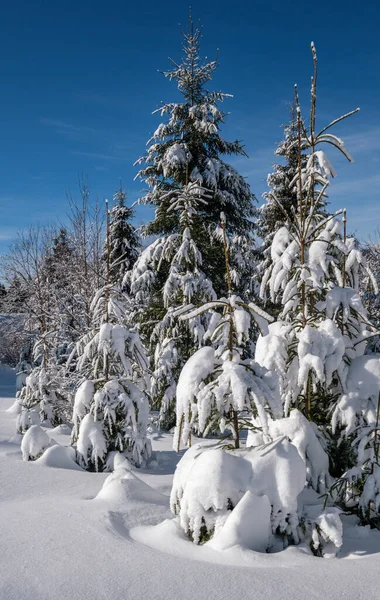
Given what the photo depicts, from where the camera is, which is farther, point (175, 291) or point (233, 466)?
point (175, 291)

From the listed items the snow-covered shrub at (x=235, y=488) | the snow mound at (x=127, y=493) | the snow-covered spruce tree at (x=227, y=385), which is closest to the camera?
the snow-covered shrub at (x=235, y=488)

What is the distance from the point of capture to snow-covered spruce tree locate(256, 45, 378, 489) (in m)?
3.93

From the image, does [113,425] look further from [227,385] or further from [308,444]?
[227,385]

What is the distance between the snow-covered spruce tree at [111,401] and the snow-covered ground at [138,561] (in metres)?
1.98

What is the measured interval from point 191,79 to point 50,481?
9996 mm

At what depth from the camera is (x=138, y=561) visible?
9.29 feet

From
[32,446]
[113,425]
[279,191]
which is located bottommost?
[32,446]

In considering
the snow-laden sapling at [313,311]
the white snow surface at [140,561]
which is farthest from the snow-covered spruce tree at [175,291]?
the white snow surface at [140,561]

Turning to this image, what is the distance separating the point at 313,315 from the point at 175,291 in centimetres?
537

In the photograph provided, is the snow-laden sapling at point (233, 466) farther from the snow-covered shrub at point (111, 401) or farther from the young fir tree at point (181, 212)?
the young fir tree at point (181, 212)

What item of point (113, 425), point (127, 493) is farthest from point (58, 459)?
point (127, 493)

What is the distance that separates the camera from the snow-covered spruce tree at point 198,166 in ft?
34.1

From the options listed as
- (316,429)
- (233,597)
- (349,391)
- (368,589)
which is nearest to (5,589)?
(233,597)

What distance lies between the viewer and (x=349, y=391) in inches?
162
